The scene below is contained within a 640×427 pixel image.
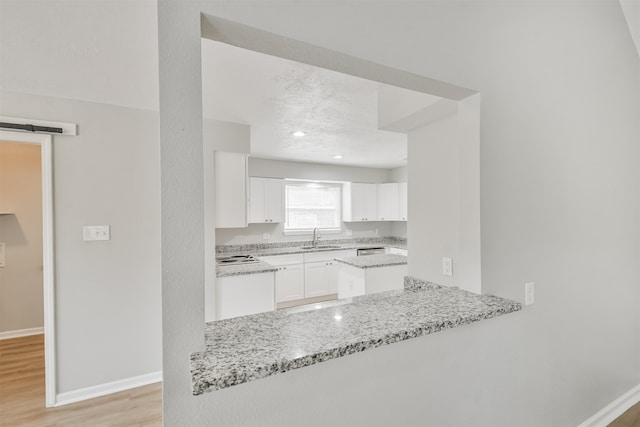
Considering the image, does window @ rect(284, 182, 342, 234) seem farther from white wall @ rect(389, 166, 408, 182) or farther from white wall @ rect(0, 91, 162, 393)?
white wall @ rect(0, 91, 162, 393)

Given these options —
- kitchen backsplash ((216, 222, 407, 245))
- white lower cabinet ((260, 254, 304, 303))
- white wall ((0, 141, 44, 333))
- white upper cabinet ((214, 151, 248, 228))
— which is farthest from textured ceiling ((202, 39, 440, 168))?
white wall ((0, 141, 44, 333))

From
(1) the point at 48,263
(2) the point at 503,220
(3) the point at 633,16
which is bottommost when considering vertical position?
(1) the point at 48,263

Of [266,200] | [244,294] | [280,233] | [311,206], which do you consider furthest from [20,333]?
[311,206]

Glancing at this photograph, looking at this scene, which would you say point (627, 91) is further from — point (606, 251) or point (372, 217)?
point (372, 217)

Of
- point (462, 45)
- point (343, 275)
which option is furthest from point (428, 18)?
point (343, 275)

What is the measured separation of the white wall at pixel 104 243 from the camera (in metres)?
2.22

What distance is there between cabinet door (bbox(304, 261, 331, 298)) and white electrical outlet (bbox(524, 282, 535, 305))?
3.70 meters

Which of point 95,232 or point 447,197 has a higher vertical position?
point 447,197

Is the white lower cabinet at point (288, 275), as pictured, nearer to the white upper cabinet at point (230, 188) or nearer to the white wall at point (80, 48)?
the white upper cabinet at point (230, 188)

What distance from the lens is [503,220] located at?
4.58ft

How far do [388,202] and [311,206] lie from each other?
1.58 m

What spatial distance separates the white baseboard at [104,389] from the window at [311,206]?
3236 millimetres

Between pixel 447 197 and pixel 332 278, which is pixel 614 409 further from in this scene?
pixel 332 278

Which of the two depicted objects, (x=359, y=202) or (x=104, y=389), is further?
(x=359, y=202)
